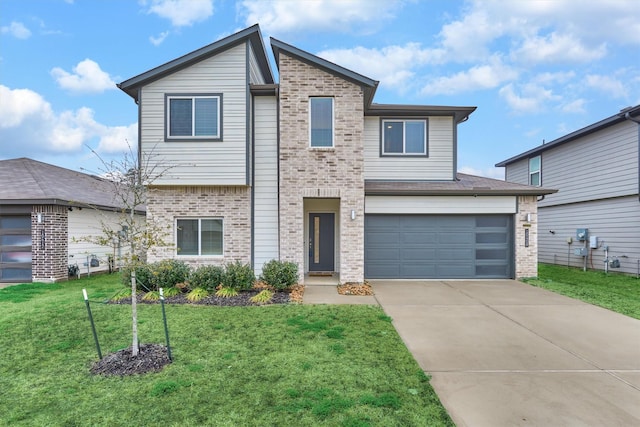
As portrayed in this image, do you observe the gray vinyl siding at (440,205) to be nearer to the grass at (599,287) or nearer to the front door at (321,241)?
the front door at (321,241)

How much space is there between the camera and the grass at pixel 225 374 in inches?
135

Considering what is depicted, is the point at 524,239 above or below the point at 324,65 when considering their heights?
below

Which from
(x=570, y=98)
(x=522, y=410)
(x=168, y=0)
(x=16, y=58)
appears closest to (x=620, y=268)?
(x=570, y=98)

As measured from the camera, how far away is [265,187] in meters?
10.5

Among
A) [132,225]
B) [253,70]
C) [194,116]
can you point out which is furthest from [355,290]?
[253,70]

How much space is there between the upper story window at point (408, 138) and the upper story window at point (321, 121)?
2958 mm

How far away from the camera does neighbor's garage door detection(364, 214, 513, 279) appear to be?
448 inches

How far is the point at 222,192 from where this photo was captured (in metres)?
10.4

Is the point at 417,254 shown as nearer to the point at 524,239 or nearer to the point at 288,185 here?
the point at 524,239

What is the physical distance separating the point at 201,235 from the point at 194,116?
358cm

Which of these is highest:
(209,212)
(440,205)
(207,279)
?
(440,205)

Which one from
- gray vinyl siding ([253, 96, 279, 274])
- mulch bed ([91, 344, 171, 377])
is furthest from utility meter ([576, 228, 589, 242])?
mulch bed ([91, 344, 171, 377])

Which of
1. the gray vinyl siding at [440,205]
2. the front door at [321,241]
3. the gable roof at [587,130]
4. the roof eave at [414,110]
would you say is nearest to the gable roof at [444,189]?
the gray vinyl siding at [440,205]

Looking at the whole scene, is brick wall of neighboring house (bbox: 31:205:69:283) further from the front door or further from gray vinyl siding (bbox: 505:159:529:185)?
gray vinyl siding (bbox: 505:159:529:185)
